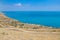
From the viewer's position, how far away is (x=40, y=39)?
13.8 metres

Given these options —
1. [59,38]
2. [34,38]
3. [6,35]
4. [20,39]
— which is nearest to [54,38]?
[59,38]

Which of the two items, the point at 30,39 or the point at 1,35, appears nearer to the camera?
the point at 30,39

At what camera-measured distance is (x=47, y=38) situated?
46.9 ft

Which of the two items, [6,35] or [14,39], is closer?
[14,39]

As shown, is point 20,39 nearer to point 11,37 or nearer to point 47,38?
point 11,37

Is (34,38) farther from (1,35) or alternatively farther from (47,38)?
(1,35)

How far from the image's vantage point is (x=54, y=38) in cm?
1433

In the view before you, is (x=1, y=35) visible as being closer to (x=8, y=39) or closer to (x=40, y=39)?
(x=8, y=39)

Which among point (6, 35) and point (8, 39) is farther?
point (6, 35)

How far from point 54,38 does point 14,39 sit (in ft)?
9.31

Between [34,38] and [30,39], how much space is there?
0.46 m

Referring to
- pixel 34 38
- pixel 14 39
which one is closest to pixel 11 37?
pixel 14 39

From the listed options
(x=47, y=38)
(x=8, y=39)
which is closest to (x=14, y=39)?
(x=8, y=39)

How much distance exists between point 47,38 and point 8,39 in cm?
275
